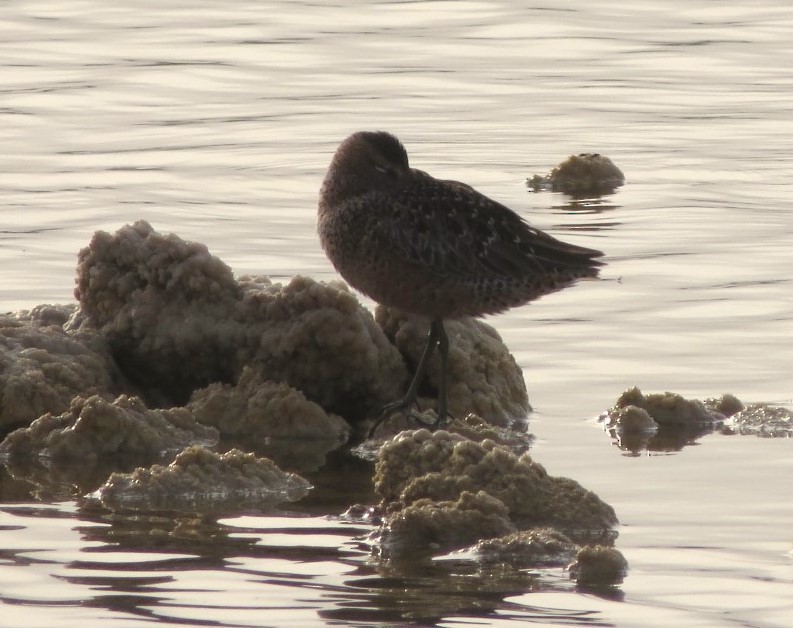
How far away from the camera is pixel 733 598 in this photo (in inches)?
248

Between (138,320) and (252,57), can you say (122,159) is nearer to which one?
(252,57)

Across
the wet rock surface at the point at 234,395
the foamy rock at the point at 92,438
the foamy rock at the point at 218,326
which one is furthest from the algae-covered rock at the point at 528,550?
the foamy rock at the point at 218,326

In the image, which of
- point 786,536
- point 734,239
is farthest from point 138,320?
point 734,239

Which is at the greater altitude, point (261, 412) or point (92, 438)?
point (261, 412)

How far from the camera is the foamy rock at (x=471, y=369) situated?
29.6 feet

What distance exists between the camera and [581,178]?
14.5 metres

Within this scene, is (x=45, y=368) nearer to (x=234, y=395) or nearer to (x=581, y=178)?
(x=234, y=395)

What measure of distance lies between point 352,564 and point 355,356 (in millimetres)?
A: 2376

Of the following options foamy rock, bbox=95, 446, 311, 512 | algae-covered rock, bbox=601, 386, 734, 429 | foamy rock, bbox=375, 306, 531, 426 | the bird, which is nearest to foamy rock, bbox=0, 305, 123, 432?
foamy rock, bbox=95, 446, 311, 512

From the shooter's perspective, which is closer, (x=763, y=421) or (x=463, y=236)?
(x=763, y=421)

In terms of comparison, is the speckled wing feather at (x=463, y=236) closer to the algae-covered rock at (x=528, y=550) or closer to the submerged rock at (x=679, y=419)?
the submerged rock at (x=679, y=419)

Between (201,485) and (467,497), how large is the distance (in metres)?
1.15

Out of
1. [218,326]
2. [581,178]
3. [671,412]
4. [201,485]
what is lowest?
[201,485]

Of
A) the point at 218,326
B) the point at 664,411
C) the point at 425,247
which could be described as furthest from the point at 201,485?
the point at 664,411
